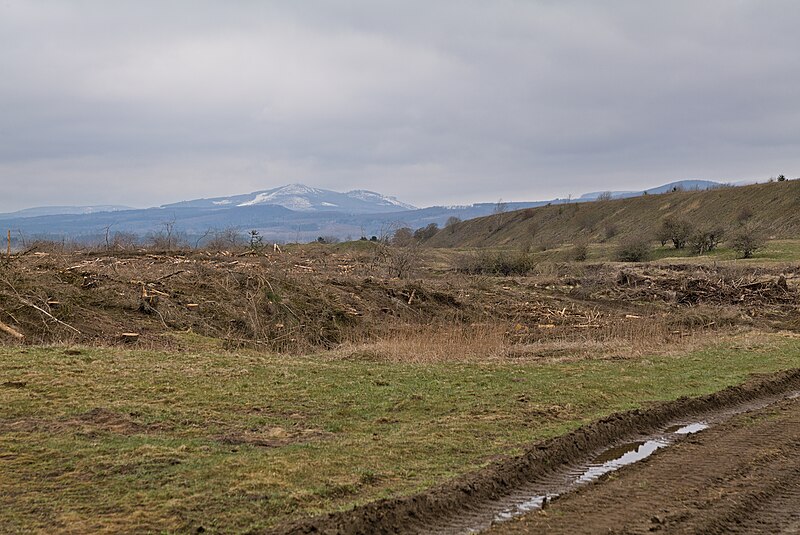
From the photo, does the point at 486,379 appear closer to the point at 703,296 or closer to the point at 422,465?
the point at 422,465

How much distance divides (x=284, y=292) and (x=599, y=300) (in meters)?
17.3

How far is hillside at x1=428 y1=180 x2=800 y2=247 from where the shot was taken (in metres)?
75.3

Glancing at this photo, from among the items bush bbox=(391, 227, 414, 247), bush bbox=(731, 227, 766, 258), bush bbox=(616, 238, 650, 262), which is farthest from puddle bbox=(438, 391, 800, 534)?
bush bbox=(616, 238, 650, 262)

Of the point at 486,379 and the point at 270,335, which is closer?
the point at 486,379

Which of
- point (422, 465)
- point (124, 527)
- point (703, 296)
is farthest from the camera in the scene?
point (703, 296)

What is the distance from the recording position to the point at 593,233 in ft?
314

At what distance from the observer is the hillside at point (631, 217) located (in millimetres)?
75312

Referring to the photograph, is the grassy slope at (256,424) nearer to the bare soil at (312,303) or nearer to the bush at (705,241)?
the bare soil at (312,303)

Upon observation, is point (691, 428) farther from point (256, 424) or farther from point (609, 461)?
point (256, 424)

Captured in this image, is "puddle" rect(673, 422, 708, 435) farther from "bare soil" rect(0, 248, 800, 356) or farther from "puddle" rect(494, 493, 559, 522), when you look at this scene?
"bare soil" rect(0, 248, 800, 356)

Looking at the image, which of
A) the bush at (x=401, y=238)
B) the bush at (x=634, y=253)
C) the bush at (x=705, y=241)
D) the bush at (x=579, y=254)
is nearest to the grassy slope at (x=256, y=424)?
the bush at (x=401, y=238)

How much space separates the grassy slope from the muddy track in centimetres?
29

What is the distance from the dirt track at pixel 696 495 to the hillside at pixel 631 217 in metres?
63.6

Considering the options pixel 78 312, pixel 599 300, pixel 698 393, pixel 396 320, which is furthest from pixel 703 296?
pixel 78 312
